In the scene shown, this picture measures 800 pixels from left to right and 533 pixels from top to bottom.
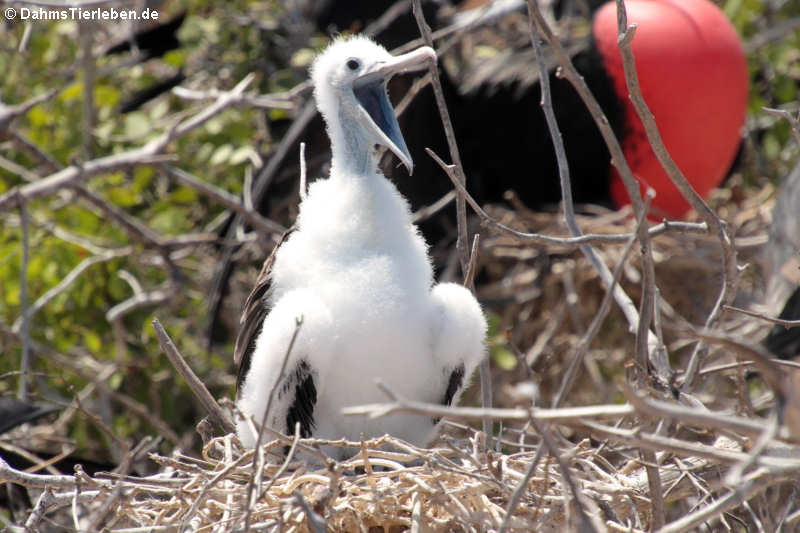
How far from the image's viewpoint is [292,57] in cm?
309

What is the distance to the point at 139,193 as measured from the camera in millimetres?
2955

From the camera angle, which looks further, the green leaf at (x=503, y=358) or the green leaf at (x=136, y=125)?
the green leaf at (x=136, y=125)

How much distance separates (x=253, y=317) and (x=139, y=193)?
3.70 feet

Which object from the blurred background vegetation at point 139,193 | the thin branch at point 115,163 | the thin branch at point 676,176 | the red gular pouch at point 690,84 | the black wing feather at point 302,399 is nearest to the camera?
the thin branch at point 676,176

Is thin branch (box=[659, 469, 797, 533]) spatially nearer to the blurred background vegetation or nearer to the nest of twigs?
the nest of twigs

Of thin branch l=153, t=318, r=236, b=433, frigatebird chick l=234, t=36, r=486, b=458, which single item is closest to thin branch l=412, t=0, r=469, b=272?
frigatebird chick l=234, t=36, r=486, b=458

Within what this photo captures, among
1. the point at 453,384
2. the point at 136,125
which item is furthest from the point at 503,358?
the point at 136,125

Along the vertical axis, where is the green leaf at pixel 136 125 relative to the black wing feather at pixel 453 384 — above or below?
above

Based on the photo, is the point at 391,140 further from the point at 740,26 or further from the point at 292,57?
the point at 740,26

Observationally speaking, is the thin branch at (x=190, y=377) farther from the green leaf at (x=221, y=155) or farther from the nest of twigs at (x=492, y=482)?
the green leaf at (x=221, y=155)

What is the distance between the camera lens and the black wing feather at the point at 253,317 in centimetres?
193

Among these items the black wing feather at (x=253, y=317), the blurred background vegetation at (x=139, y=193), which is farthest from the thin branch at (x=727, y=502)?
the blurred background vegetation at (x=139, y=193)

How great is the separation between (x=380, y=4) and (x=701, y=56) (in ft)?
3.06

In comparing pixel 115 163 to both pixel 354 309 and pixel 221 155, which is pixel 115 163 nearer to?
pixel 221 155
